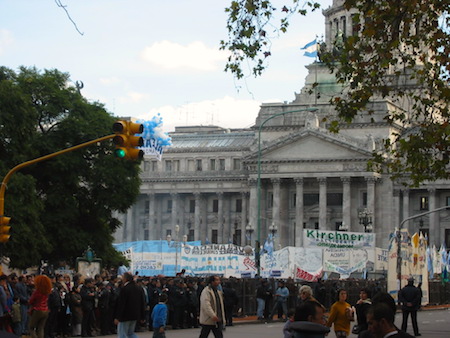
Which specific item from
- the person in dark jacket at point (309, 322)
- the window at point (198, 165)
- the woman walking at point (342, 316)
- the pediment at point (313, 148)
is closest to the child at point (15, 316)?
the woman walking at point (342, 316)

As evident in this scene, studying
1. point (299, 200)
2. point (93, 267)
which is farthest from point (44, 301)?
point (299, 200)

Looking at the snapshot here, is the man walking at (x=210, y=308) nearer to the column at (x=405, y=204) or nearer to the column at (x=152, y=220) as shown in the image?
the column at (x=405, y=204)

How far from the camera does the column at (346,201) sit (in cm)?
10325

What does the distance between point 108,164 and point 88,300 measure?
29.3m

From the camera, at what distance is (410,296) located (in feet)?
103

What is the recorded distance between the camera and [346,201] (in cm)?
10456

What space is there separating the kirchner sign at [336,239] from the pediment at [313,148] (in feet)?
159

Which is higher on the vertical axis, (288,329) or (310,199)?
(310,199)

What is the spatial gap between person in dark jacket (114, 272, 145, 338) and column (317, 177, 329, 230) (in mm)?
83315

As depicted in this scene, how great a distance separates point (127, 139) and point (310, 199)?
8826 cm

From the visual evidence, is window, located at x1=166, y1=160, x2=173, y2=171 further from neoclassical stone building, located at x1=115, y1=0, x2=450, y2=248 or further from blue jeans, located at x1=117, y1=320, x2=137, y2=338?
blue jeans, located at x1=117, y1=320, x2=137, y2=338

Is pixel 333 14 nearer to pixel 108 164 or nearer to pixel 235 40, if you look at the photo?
pixel 108 164

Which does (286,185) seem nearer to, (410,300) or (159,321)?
(410,300)

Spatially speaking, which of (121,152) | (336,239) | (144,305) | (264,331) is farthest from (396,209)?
(144,305)
